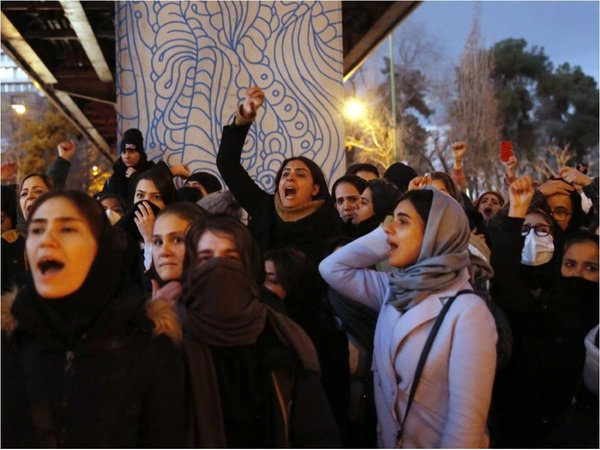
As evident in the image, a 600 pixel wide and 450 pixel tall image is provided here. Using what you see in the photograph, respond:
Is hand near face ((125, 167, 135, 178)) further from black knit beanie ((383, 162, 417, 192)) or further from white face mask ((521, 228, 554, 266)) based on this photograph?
white face mask ((521, 228, 554, 266))

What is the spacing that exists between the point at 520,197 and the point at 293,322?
1.39m

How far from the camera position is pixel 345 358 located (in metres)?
3.70

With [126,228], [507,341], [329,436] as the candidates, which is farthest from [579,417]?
[126,228]

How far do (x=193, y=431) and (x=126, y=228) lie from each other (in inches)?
90.7

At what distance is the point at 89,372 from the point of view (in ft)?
8.58

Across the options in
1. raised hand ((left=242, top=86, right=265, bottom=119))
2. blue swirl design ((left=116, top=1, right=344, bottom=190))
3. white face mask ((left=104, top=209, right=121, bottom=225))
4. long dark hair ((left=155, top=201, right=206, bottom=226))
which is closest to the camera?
long dark hair ((left=155, top=201, right=206, bottom=226))

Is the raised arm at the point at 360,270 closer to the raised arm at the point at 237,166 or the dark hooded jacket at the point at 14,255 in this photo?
the raised arm at the point at 237,166

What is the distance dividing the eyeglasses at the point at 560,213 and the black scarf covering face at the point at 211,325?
116 inches

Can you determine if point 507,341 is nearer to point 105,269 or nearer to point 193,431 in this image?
point 193,431

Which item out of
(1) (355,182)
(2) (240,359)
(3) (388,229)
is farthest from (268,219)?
(2) (240,359)

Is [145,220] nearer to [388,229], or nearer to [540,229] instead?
[388,229]

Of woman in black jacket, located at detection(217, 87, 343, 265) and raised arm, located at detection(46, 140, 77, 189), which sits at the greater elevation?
raised arm, located at detection(46, 140, 77, 189)

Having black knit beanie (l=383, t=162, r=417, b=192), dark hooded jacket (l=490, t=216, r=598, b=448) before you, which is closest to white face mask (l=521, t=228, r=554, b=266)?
dark hooded jacket (l=490, t=216, r=598, b=448)

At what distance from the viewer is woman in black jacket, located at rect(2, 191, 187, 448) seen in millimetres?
2613
